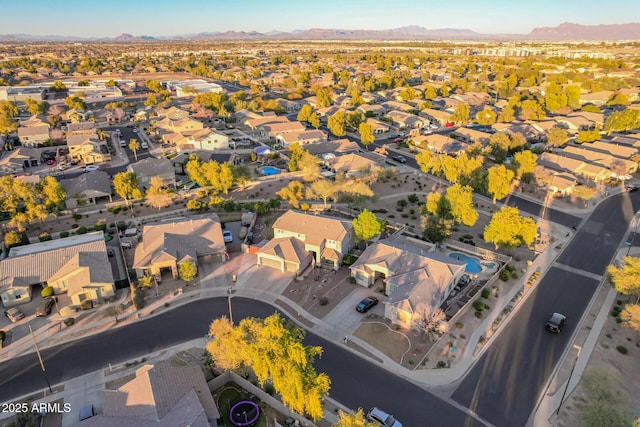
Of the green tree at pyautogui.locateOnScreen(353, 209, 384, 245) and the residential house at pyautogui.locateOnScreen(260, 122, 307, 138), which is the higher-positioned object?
the residential house at pyautogui.locateOnScreen(260, 122, 307, 138)

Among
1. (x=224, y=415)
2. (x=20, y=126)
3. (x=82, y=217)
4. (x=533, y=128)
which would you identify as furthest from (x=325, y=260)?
(x=20, y=126)

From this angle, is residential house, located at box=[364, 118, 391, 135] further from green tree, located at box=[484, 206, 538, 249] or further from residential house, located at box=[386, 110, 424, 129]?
green tree, located at box=[484, 206, 538, 249]

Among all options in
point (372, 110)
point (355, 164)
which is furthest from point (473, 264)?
point (372, 110)

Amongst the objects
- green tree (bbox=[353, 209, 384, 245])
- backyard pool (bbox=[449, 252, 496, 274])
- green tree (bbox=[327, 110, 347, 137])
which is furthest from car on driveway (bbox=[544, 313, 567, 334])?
green tree (bbox=[327, 110, 347, 137])

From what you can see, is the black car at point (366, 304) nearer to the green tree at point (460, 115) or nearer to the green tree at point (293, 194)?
the green tree at point (293, 194)

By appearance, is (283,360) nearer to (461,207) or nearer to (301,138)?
(461,207)

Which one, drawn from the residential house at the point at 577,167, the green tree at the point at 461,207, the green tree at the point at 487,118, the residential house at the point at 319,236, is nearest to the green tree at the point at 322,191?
the residential house at the point at 319,236
